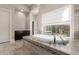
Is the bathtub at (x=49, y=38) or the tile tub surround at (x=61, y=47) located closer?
the tile tub surround at (x=61, y=47)

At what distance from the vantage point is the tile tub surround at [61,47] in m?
1.31

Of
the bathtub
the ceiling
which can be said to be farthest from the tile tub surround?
the ceiling

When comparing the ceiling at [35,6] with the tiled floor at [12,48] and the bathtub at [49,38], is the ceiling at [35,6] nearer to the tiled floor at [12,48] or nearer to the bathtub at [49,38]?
the bathtub at [49,38]

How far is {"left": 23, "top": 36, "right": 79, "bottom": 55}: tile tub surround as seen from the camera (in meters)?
Result: 1.31

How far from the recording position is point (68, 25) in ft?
4.79

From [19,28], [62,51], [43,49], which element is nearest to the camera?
[62,51]

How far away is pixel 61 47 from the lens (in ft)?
4.57

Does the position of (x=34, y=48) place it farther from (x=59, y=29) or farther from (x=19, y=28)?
(x=59, y=29)

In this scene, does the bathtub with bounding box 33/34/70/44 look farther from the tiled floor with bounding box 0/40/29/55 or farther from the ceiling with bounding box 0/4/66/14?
the ceiling with bounding box 0/4/66/14

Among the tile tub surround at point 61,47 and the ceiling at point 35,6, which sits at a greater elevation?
the ceiling at point 35,6

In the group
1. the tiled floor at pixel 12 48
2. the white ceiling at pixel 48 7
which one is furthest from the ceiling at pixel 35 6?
the tiled floor at pixel 12 48

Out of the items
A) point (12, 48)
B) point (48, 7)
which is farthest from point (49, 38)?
point (12, 48)
